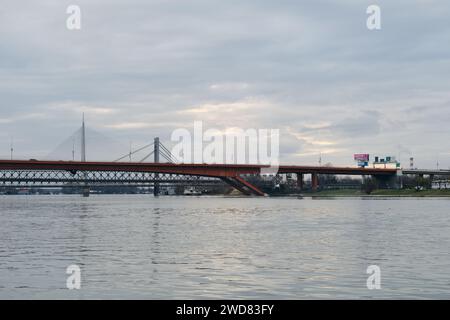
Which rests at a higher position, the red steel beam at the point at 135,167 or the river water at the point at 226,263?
the red steel beam at the point at 135,167

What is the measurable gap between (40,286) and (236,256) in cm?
1357

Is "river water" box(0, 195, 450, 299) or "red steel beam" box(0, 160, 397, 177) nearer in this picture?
"river water" box(0, 195, 450, 299)

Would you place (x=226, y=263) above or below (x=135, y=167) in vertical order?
below

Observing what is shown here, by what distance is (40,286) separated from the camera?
30328mm

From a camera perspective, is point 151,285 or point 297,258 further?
point 297,258

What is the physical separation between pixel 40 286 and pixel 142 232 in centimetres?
3113

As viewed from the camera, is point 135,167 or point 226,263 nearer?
point 226,263

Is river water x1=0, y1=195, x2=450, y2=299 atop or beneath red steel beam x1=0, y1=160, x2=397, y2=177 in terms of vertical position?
beneath

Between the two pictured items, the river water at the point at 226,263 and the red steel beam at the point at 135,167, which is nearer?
the river water at the point at 226,263

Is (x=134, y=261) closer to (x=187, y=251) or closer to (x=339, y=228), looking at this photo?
(x=187, y=251)
